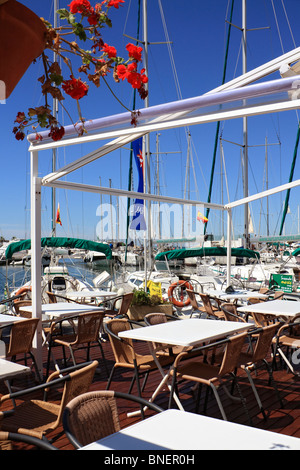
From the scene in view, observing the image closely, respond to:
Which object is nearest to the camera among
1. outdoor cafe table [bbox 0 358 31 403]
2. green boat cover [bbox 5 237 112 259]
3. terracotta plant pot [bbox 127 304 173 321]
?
outdoor cafe table [bbox 0 358 31 403]

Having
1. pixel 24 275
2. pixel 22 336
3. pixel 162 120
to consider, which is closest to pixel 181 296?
pixel 24 275

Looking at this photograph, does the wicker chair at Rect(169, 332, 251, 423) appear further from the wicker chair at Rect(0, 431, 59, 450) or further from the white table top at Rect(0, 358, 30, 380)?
the wicker chair at Rect(0, 431, 59, 450)

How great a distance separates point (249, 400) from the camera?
15.7ft

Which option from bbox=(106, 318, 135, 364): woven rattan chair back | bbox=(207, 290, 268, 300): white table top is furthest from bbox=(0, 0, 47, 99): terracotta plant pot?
bbox=(207, 290, 268, 300): white table top

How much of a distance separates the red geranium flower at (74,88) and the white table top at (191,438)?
62.2 inches

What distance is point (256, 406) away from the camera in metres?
4.59

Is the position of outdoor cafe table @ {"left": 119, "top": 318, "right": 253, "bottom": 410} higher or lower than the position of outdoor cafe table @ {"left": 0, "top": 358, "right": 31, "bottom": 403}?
higher

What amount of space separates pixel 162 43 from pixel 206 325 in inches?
530

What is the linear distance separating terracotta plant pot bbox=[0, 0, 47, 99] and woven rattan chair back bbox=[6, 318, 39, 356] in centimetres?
387

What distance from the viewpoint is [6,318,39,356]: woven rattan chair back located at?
493 centimetres

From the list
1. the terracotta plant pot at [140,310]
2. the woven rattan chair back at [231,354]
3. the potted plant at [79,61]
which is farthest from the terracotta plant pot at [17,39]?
the terracotta plant pot at [140,310]

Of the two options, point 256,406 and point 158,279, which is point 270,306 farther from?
point 158,279

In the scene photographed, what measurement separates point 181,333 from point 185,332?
0.07m

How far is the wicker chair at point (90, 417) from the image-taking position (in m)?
2.33
